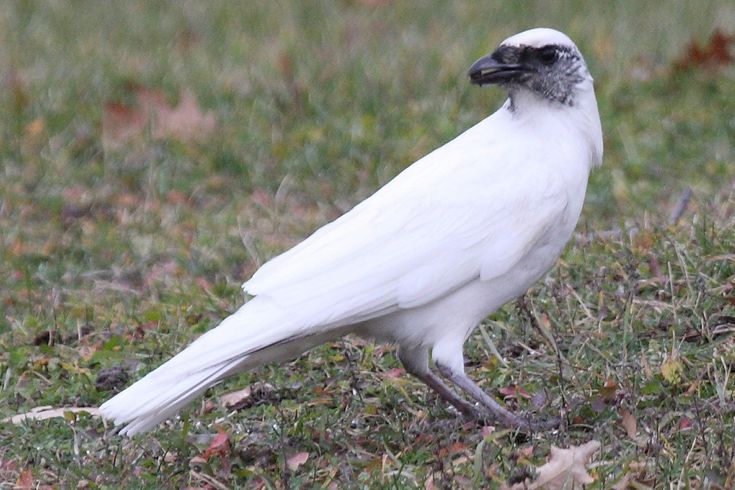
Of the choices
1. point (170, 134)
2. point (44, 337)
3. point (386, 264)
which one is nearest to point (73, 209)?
point (170, 134)

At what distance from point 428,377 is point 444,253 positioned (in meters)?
0.51

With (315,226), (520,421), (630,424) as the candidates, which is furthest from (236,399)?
(315,226)

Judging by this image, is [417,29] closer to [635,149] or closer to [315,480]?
[635,149]

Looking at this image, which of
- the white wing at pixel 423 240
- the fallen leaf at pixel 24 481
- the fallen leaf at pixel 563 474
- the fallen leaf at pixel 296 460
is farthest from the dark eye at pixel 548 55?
the fallen leaf at pixel 24 481

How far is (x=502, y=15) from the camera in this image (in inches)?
392

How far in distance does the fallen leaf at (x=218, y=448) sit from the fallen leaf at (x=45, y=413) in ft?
1.94

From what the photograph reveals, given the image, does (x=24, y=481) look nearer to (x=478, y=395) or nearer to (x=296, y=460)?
(x=296, y=460)

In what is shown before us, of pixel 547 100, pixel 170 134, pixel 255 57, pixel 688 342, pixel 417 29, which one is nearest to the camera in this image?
pixel 547 100

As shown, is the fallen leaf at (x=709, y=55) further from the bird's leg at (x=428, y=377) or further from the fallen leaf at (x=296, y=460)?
the fallen leaf at (x=296, y=460)

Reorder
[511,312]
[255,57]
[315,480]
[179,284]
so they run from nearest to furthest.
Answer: [315,480] < [511,312] < [179,284] < [255,57]

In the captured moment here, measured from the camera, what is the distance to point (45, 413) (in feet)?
17.1

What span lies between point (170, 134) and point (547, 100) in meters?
3.70

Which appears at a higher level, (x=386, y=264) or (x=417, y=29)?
(x=386, y=264)

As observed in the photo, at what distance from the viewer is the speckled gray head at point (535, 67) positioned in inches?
192
